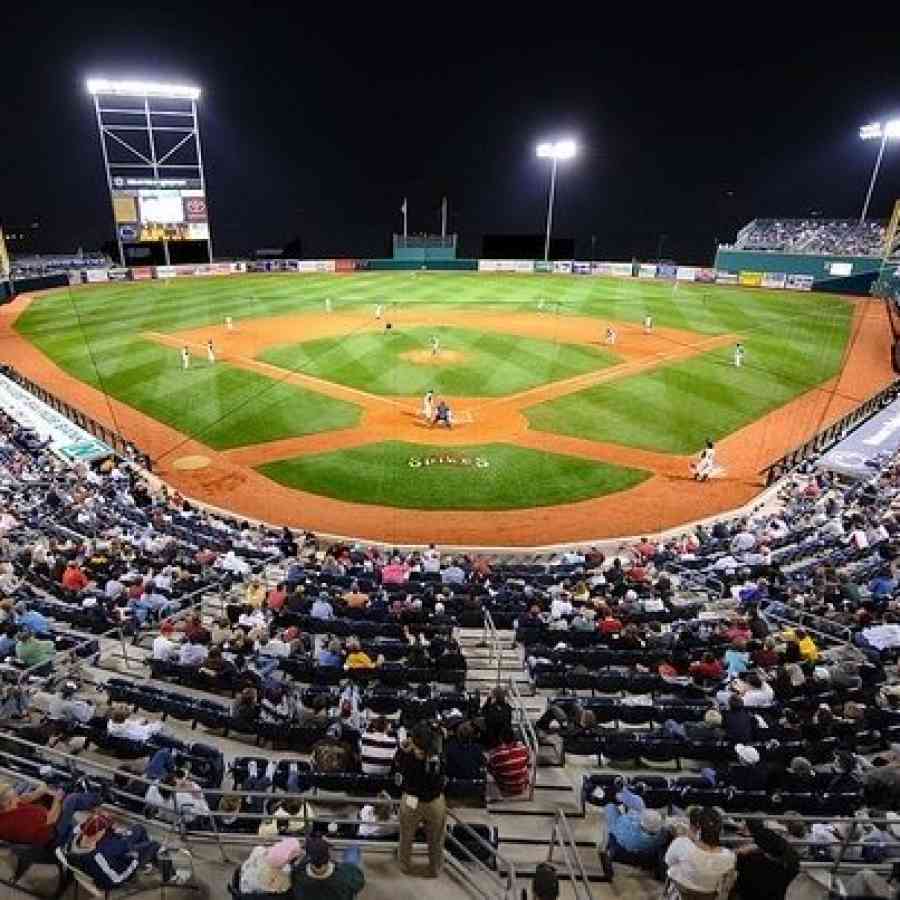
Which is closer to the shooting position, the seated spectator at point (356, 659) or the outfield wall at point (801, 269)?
the seated spectator at point (356, 659)

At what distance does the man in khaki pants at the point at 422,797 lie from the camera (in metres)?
5.76

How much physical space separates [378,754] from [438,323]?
38.9 metres

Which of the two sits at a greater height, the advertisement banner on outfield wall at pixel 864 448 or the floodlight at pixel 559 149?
the floodlight at pixel 559 149

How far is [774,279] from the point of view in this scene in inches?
2547

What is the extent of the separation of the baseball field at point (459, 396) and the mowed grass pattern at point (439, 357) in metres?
0.18

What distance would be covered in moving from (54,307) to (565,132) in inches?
2500

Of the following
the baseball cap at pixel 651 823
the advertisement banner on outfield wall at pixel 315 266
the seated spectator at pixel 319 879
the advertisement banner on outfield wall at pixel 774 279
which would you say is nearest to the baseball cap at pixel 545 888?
the seated spectator at pixel 319 879

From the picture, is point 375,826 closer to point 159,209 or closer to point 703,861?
point 703,861

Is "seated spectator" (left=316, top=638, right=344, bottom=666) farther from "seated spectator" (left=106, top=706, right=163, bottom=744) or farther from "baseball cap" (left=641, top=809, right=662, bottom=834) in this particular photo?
"baseball cap" (left=641, top=809, right=662, bottom=834)

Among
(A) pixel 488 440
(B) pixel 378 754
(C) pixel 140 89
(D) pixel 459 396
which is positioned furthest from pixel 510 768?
(C) pixel 140 89

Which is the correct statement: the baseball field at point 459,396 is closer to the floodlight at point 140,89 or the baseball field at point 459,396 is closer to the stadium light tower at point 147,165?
the stadium light tower at point 147,165

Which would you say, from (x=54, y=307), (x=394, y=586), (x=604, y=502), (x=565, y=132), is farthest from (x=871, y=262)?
(x=54, y=307)

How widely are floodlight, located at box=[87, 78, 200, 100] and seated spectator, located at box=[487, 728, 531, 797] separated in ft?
226

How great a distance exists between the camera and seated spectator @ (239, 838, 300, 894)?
16.7 feet
